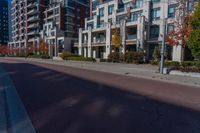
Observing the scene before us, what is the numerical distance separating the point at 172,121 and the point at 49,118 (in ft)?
11.8

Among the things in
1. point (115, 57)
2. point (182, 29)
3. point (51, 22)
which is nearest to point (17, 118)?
point (182, 29)

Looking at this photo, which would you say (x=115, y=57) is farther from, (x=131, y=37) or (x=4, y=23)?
(x=4, y=23)

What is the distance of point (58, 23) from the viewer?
68500 millimetres

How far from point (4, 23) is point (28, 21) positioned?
6858 cm

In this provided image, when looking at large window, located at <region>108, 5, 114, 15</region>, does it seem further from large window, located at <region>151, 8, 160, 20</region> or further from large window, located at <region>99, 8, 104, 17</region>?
large window, located at <region>151, 8, 160, 20</region>

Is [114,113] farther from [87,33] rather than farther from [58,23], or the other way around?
[58,23]

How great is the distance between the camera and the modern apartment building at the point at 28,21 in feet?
259

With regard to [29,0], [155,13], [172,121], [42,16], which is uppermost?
[29,0]

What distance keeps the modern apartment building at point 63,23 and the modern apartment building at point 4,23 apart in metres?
70.3

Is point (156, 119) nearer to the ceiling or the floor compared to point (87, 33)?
nearer to the floor

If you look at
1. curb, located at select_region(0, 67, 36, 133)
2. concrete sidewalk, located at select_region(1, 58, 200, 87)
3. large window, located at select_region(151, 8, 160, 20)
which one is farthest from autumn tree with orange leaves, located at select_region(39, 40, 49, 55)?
curb, located at select_region(0, 67, 36, 133)

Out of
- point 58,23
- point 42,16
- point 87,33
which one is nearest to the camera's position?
point 87,33

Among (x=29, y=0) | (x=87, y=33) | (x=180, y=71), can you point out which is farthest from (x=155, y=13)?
(x=29, y=0)

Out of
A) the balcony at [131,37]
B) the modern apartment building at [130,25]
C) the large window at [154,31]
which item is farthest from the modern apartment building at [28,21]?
the large window at [154,31]
